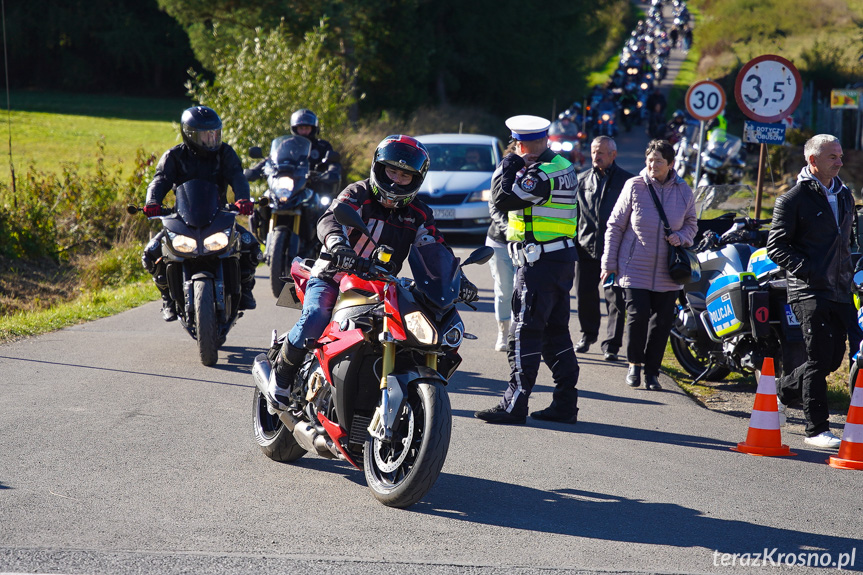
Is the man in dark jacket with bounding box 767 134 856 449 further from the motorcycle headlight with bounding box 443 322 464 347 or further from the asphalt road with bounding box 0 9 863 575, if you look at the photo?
the motorcycle headlight with bounding box 443 322 464 347

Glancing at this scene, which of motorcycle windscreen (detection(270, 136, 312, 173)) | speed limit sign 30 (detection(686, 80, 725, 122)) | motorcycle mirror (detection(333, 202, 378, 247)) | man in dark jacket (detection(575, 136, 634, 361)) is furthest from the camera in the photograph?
speed limit sign 30 (detection(686, 80, 725, 122))

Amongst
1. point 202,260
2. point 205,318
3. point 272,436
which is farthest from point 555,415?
point 202,260

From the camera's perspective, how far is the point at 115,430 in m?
6.26

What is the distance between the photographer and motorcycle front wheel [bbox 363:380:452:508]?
4.65 metres

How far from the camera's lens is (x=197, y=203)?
27.0 ft

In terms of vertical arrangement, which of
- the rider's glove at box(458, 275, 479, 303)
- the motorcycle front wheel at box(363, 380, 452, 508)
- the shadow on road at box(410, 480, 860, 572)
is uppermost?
the rider's glove at box(458, 275, 479, 303)

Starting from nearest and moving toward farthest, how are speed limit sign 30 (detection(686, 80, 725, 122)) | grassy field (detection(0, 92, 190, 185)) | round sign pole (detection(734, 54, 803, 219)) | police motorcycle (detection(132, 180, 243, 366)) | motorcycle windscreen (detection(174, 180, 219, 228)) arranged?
police motorcycle (detection(132, 180, 243, 366)), motorcycle windscreen (detection(174, 180, 219, 228)), round sign pole (detection(734, 54, 803, 219)), speed limit sign 30 (detection(686, 80, 725, 122)), grassy field (detection(0, 92, 190, 185))

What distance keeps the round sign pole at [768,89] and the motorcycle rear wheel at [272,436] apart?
23.1 feet

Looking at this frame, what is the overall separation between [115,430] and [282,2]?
28.2 metres

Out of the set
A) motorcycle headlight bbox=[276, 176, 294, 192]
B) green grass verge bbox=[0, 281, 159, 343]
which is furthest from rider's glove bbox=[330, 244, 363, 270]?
motorcycle headlight bbox=[276, 176, 294, 192]

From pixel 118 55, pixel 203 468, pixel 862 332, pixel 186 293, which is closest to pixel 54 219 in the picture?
pixel 186 293

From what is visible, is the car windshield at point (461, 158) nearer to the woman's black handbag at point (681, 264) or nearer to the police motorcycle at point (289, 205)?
the police motorcycle at point (289, 205)

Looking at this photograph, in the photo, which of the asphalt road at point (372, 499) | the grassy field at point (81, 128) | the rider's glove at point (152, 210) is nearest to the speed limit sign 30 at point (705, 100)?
the asphalt road at point (372, 499)

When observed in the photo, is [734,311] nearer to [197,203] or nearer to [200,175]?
[197,203]
